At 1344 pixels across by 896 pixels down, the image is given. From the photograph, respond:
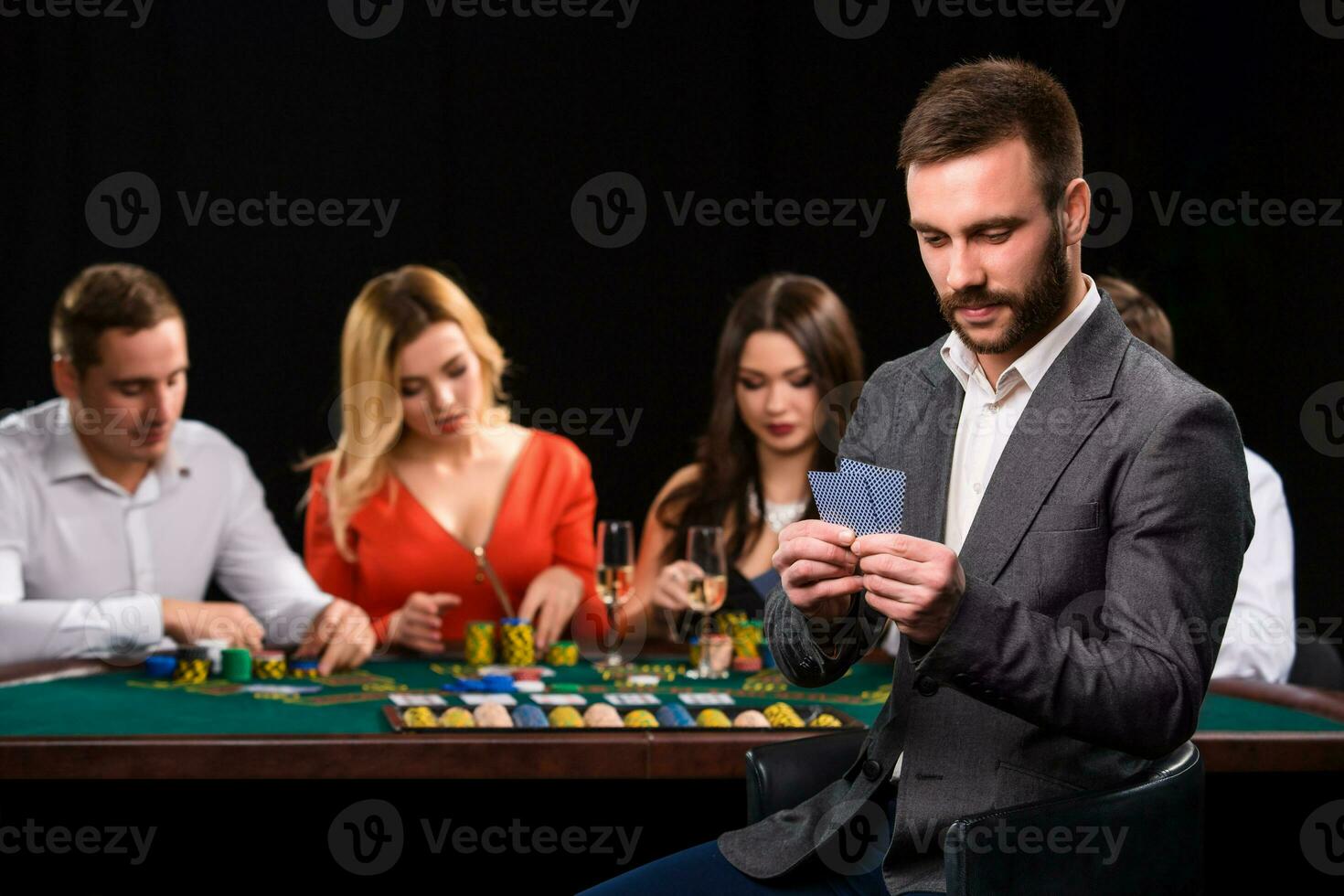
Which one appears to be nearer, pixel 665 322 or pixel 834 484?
pixel 834 484

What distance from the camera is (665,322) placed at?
5.97m

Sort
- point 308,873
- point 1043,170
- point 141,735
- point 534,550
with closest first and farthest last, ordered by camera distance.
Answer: point 1043,170, point 141,735, point 308,873, point 534,550

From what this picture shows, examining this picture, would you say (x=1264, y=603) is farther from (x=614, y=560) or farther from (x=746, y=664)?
(x=614, y=560)

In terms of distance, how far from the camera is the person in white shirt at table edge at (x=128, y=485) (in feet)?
15.4

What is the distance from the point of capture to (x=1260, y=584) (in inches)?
160

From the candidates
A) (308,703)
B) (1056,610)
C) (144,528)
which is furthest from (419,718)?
(144,528)

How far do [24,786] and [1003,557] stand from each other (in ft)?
7.22

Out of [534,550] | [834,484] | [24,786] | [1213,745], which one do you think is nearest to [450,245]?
[534,550]

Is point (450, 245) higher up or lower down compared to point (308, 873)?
higher up

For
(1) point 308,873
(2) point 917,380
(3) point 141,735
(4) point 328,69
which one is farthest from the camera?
(4) point 328,69

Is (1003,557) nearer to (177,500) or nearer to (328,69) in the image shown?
(177,500)

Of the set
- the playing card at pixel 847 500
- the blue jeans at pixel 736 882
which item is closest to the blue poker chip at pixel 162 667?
the blue jeans at pixel 736 882

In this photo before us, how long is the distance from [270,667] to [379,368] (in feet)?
4.94

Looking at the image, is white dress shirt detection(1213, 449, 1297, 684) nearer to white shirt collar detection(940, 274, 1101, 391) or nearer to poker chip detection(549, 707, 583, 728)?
poker chip detection(549, 707, 583, 728)
